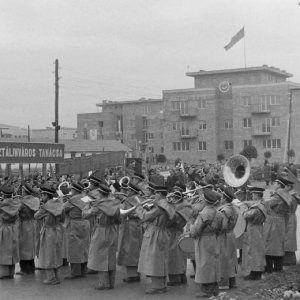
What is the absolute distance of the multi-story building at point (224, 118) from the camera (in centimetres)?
7438

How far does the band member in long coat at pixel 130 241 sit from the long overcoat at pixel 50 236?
1159mm

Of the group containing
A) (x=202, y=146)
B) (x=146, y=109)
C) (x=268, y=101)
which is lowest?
(x=202, y=146)

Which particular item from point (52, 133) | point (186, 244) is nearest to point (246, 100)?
point (52, 133)

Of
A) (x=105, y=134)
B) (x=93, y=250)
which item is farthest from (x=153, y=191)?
(x=105, y=134)

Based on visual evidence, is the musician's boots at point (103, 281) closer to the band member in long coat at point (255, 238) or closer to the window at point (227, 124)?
the band member in long coat at point (255, 238)

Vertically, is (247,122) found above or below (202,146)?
above

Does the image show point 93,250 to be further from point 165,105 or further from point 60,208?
point 165,105

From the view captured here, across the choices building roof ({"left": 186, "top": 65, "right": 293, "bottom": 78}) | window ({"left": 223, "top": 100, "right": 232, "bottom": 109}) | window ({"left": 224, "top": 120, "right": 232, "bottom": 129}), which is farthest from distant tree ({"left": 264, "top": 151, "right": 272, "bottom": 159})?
building roof ({"left": 186, "top": 65, "right": 293, "bottom": 78})

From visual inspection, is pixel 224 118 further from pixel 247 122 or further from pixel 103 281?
pixel 103 281

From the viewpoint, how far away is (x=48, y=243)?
434 inches

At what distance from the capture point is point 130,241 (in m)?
11.5

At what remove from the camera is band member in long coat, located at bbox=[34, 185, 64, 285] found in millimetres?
10969

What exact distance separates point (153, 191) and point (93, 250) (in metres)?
1.53

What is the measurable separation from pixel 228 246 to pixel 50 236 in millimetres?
3198
